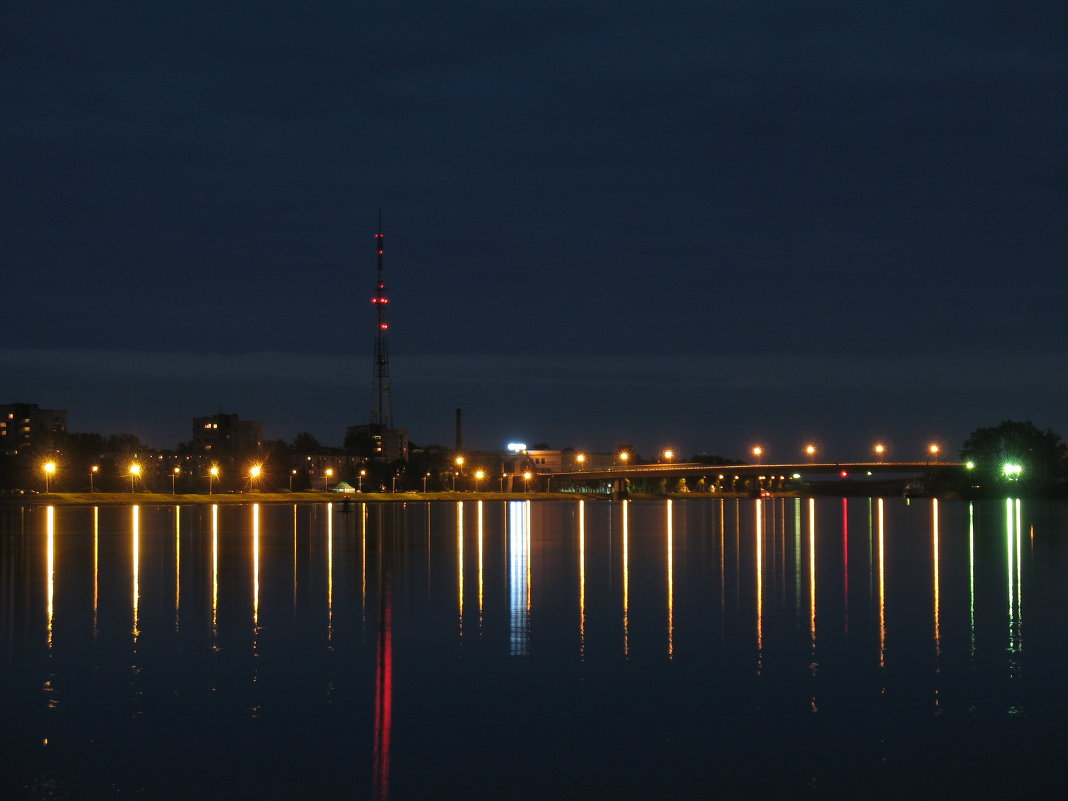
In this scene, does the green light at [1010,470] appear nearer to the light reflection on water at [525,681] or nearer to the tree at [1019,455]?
the tree at [1019,455]

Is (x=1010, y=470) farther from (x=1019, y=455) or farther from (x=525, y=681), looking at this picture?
(x=525, y=681)

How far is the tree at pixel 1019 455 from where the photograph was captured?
171 metres

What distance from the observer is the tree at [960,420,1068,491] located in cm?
17112

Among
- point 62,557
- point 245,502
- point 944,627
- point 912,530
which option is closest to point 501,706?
point 944,627

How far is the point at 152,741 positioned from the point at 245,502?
442 ft

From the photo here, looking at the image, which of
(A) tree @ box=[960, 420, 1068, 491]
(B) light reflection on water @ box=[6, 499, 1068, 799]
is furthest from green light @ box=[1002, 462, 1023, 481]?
(B) light reflection on water @ box=[6, 499, 1068, 799]

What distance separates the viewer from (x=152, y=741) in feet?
45.4

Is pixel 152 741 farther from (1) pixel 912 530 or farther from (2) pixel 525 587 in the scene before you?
(1) pixel 912 530

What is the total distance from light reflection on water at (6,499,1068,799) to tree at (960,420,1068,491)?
146 m

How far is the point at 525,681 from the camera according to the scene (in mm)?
17734

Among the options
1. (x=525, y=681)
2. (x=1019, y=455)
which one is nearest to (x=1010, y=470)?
(x=1019, y=455)

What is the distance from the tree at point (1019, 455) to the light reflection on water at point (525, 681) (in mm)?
146200

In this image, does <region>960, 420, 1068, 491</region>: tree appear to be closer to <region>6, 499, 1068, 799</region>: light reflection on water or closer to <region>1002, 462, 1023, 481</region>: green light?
<region>1002, 462, 1023, 481</region>: green light

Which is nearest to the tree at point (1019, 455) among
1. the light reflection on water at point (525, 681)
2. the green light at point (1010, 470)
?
the green light at point (1010, 470)
